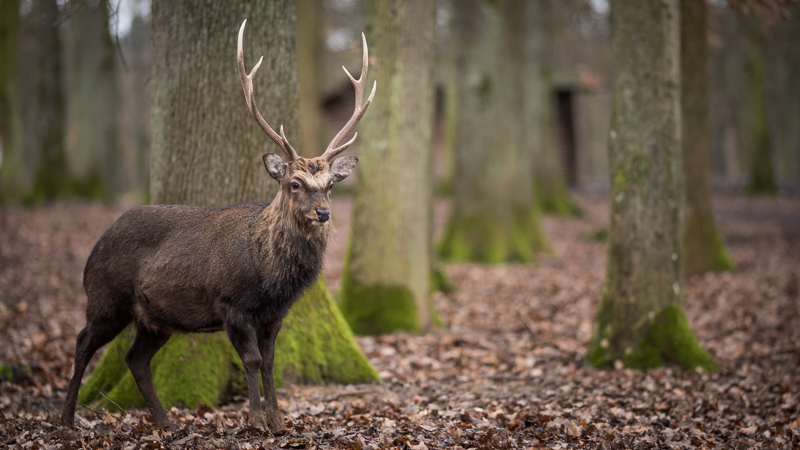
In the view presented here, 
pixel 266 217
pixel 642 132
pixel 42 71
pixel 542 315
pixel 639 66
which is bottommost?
pixel 542 315

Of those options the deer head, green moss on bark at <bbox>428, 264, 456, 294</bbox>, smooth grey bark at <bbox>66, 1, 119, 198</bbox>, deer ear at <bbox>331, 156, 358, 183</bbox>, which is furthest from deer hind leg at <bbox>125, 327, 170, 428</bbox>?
smooth grey bark at <bbox>66, 1, 119, 198</bbox>

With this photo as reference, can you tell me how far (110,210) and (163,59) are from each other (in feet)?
41.2

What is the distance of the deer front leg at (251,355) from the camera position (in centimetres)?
471

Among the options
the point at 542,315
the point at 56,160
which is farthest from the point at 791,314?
the point at 56,160

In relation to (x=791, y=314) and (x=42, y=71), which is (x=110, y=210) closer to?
(x=42, y=71)

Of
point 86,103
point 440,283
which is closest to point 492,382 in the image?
point 440,283

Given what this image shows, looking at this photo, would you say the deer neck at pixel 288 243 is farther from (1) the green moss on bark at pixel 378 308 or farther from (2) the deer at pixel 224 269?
(1) the green moss on bark at pixel 378 308

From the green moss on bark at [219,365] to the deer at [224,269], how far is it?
0.44 m

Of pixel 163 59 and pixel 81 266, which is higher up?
pixel 163 59

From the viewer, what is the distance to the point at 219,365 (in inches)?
227

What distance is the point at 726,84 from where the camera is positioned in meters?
35.3

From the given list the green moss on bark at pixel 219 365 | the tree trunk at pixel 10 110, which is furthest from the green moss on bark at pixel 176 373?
the tree trunk at pixel 10 110

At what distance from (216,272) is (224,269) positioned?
2.7 inches

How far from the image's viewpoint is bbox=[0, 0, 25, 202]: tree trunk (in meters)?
15.4
